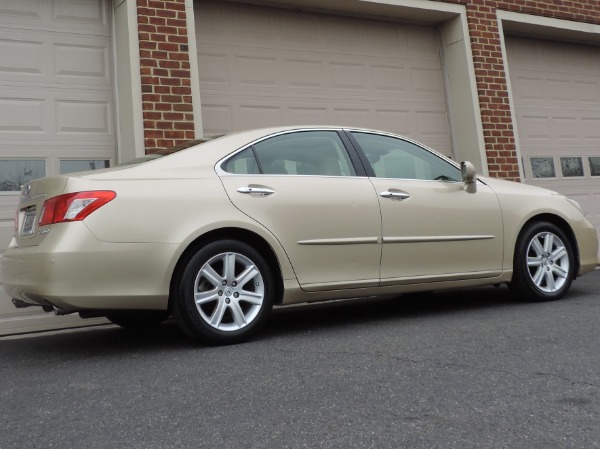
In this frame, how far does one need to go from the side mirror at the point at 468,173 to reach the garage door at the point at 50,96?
3578mm

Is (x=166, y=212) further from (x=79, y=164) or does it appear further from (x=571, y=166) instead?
(x=571, y=166)

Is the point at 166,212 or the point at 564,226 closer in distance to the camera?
the point at 166,212

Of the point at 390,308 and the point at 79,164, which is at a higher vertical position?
the point at 79,164

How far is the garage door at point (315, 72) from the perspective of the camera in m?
7.21

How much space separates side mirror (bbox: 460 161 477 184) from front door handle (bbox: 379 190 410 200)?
1.85ft

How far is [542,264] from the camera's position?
17.1 feet

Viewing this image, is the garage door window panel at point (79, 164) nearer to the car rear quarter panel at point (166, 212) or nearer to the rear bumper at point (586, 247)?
the car rear quarter panel at point (166, 212)

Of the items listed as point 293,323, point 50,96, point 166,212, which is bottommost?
point 293,323

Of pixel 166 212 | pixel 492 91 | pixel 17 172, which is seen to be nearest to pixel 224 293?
pixel 166 212

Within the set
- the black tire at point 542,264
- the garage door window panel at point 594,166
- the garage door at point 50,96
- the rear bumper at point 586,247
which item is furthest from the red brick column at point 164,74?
the garage door window panel at point 594,166

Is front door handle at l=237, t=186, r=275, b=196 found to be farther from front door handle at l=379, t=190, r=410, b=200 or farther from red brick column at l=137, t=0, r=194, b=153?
red brick column at l=137, t=0, r=194, b=153

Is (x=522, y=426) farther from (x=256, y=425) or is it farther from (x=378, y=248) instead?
(x=378, y=248)

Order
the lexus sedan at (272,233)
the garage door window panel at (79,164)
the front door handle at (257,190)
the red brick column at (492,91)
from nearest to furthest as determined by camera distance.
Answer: the lexus sedan at (272,233) < the front door handle at (257,190) < the garage door window panel at (79,164) < the red brick column at (492,91)

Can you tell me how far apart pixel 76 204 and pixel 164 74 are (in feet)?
10.6
